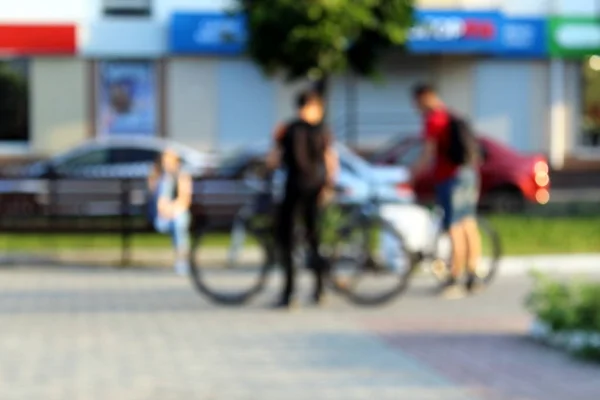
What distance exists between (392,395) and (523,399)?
0.69 meters

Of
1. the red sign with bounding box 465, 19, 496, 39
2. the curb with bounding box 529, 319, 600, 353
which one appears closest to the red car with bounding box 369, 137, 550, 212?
the red sign with bounding box 465, 19, 496, 39

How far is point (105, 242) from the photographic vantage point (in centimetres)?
2192

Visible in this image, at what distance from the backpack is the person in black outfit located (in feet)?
5.24

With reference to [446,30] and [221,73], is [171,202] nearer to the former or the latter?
[221,73]

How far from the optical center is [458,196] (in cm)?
1509

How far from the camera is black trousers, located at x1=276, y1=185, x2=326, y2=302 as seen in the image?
1364 cm

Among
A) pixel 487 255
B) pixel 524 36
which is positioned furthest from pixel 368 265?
pixel 524 36

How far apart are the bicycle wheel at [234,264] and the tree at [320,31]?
51.7 feet

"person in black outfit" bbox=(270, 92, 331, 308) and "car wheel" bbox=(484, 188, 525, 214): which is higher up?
"person in black outfit" bbox=(270, 92, 331, 308)

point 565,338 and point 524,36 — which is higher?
point 524,36

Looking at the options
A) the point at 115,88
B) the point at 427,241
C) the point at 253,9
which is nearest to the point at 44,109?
the point at 115,88

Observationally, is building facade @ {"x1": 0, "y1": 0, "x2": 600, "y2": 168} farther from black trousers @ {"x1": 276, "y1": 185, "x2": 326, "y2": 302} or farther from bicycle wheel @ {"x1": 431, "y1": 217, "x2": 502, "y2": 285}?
black trousers @ {"x1": 276, "y1": 185, "x2": 326, "y2": 302}

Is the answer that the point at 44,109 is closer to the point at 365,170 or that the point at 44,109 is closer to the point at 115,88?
the point at 115,88

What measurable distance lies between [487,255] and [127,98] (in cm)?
2025
